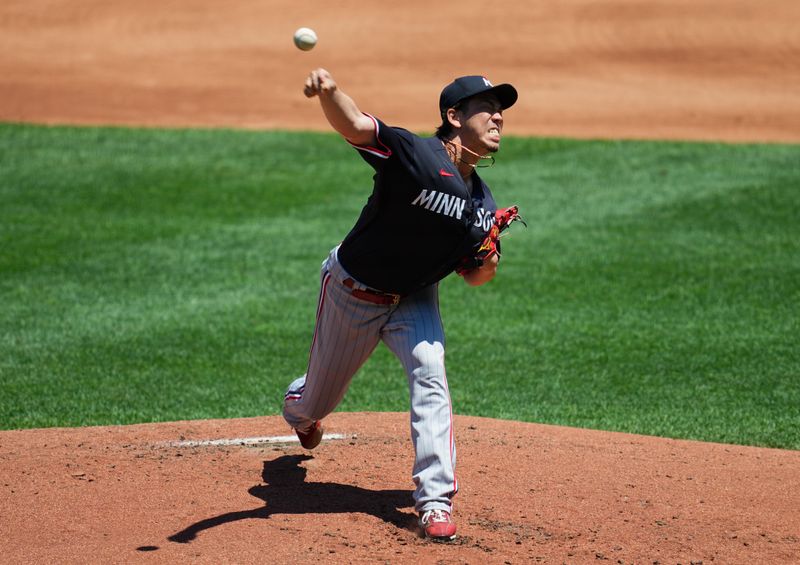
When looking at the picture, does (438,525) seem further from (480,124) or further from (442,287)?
(442,287)

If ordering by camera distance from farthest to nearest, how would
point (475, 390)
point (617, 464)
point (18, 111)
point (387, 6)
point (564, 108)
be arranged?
1. point (387, 6)
2. point (564, 108)
3. point (18, 111)
4. point (475, 390)
5. point (617, 464)

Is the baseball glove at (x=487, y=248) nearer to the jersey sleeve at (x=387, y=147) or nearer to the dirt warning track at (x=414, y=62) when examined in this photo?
the jersey sleeve at (x=387, y=147)

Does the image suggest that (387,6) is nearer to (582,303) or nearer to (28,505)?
(582,303)

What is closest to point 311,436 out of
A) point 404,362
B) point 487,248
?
point 404,362

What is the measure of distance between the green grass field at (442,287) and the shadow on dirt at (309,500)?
198cm

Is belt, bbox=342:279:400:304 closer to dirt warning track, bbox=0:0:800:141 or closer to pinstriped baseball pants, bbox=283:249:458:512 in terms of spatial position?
pinstriped baseball pants, bbox=283:249:458:512

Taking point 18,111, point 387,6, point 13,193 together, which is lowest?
point 13,193

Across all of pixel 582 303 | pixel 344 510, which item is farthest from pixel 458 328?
pixel 344 510

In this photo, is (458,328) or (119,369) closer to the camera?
(119,369)

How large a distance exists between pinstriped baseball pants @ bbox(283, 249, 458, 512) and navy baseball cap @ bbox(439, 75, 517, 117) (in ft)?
2.74

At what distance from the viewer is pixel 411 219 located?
4.71m

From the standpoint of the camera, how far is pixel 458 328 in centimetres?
913

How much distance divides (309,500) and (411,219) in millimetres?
1386

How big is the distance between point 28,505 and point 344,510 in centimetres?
139
